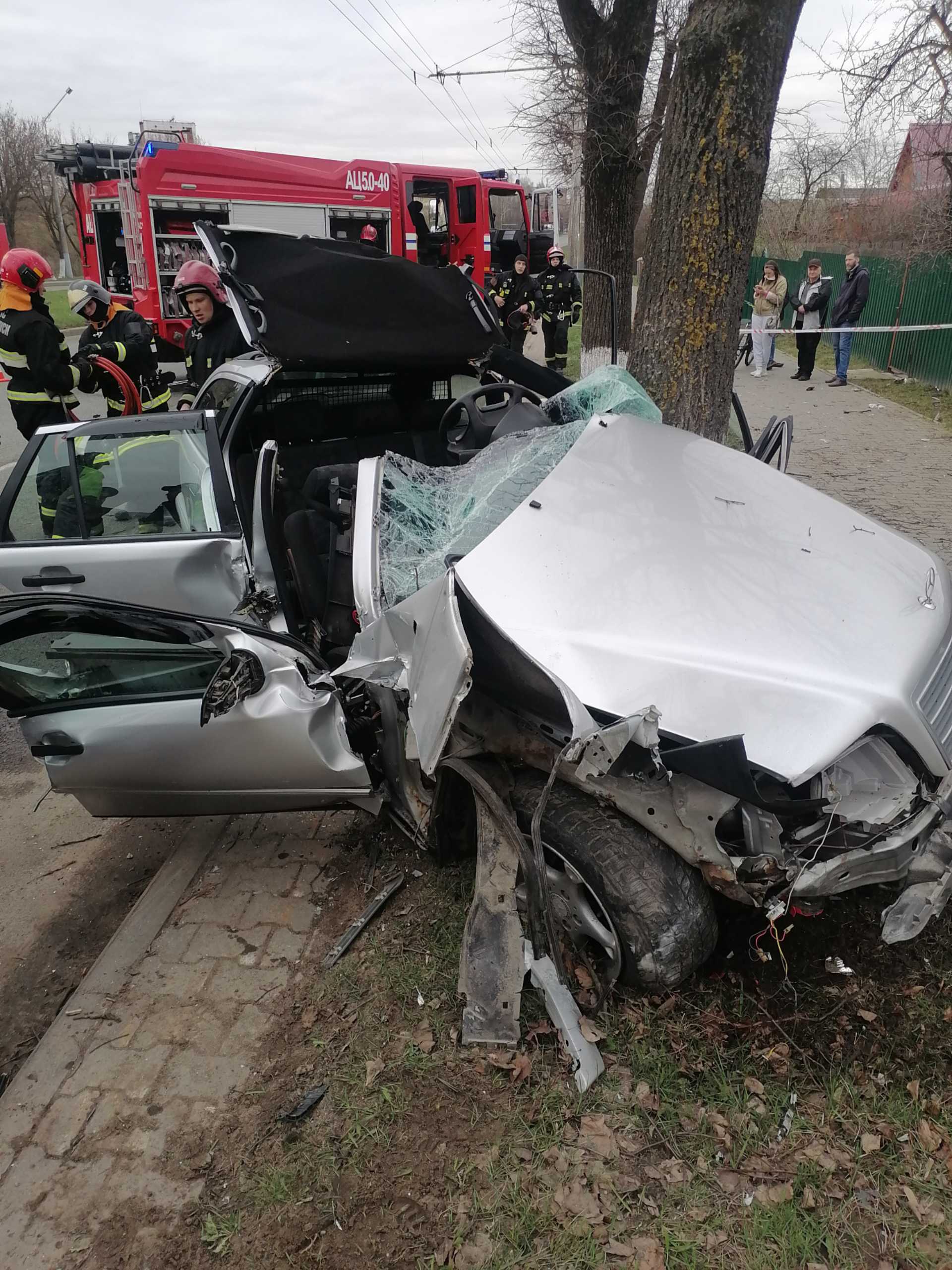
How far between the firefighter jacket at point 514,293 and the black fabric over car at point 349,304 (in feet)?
25.9

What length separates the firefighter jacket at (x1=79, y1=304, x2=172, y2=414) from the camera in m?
6.40

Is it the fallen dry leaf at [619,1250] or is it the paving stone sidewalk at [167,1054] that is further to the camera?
the paving stone sidewalk at [167,1054]

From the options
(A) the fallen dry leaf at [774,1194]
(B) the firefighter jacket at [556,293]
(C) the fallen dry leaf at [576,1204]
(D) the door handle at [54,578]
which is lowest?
(C) the fallen dry leaf at [576,1204]

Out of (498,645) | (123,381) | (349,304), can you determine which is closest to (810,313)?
(123,381)

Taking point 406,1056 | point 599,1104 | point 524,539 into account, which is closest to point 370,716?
point 524,539

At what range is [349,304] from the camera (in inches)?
152

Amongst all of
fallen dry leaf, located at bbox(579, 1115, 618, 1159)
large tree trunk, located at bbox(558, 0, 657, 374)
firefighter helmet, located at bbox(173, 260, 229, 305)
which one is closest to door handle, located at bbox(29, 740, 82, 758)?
fallen dry leaf, located at bbox(579, 1115, 618, 1159)

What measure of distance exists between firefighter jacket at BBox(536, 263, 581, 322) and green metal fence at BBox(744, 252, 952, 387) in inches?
100

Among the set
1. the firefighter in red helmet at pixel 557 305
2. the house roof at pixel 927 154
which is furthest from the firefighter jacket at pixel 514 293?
the house roof at pixel 927 154

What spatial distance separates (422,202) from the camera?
15.4 meters

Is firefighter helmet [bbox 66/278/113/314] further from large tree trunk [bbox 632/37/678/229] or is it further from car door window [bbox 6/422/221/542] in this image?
large tree trunk [bbox 632/37/678/229]

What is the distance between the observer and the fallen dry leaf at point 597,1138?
7.13ft

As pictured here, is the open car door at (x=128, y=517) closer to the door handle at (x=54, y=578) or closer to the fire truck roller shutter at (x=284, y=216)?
the door handle at (x=54, y=578)

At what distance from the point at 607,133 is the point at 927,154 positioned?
7.60 m
